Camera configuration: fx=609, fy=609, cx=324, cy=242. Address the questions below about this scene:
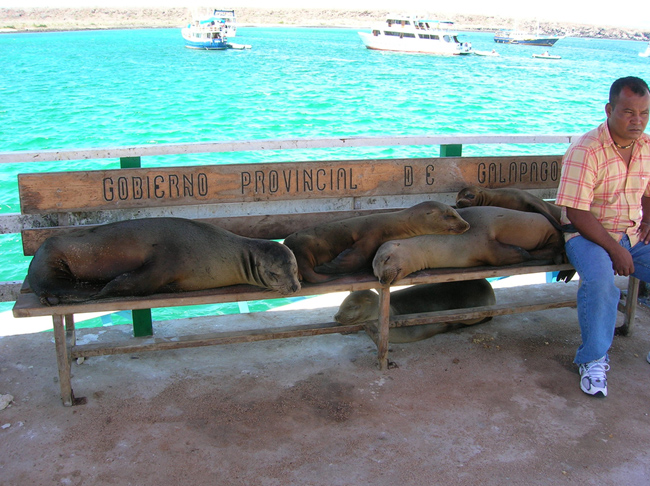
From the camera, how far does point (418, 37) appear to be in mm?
53125

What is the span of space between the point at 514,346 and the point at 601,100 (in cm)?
2996

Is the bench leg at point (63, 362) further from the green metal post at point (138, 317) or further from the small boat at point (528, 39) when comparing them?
the small boat at point (528, 39)

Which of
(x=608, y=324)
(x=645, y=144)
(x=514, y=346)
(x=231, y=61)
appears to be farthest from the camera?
(x=231, y=61)

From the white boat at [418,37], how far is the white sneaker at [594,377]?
52.5 m

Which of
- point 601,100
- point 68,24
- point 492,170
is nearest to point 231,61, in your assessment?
point 601,100

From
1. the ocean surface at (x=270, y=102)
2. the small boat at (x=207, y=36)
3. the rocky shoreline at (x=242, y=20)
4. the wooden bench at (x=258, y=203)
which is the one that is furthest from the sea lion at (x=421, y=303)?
the rocky shoreline at (x=242, y=20)

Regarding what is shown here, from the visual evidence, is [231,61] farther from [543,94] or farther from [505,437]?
[505,437]

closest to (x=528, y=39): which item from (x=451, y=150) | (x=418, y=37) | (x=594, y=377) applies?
(x=418, y=37)

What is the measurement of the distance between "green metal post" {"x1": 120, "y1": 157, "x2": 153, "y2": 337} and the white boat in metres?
52.2

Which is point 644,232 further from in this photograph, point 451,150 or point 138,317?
point 138,317

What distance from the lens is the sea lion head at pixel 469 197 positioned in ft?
14.5

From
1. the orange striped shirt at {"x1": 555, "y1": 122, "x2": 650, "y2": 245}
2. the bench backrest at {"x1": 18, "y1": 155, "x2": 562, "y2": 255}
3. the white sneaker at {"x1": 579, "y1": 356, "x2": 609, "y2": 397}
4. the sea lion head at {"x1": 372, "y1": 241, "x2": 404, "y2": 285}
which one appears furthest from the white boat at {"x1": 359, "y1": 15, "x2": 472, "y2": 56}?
the white sneaker at {"x1": 579, "y1": 356, "x2": 609, "y2": 397}

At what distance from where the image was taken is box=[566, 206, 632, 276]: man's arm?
359 cm

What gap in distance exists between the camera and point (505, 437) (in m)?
3.10
